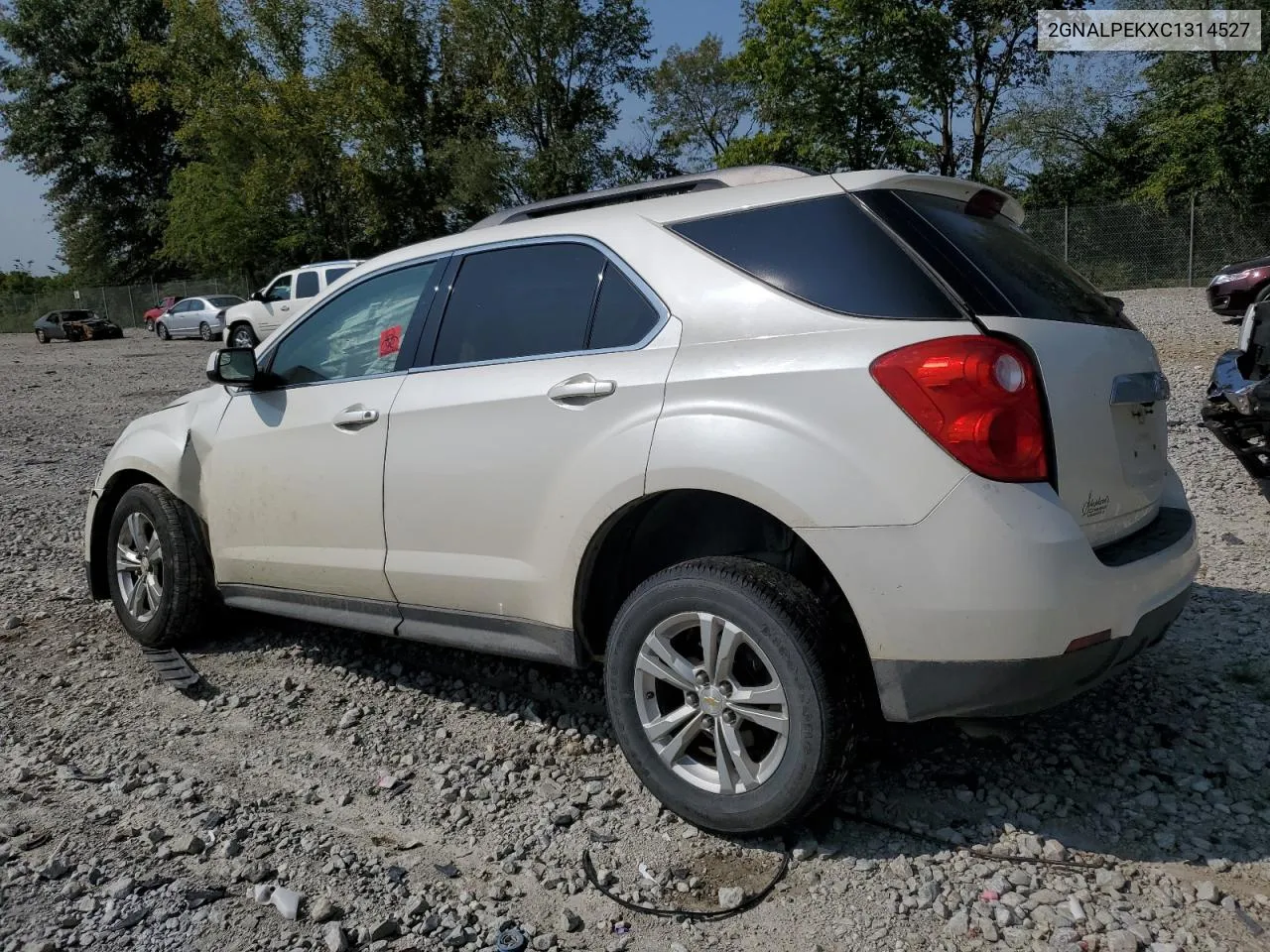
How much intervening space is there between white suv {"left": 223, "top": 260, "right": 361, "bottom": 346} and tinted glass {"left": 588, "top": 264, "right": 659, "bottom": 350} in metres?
20.0

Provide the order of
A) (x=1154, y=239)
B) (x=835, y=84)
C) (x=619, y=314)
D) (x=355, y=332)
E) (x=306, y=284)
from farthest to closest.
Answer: (x=835, y=84), (x=306, y=284), (x=1154, y=239), (x=355, y=332), (x=619, y=314)

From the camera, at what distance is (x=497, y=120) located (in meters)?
40.5

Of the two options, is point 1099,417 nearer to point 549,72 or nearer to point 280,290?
point 280,290

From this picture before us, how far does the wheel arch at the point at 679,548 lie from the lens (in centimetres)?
289

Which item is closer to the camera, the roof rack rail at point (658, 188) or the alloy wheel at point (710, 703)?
the alloy wheel at point (710, 703)

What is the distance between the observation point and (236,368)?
4.11 metres

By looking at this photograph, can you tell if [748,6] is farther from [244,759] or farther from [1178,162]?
[244,759]

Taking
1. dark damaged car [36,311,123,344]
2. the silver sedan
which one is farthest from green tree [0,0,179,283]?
the silver sedan

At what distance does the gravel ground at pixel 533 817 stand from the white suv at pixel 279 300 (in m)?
19.2

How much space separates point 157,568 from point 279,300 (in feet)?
66.9

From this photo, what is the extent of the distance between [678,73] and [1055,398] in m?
45.0

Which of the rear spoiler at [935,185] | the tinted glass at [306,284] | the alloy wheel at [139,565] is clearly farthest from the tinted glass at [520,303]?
the tinted glass at [306,284]

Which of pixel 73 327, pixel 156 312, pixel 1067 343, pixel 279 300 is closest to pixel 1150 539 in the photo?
pixel 1067 343

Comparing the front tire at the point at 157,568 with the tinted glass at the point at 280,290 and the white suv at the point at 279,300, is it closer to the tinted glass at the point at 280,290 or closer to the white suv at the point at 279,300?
the white suv at the point at 279,300
